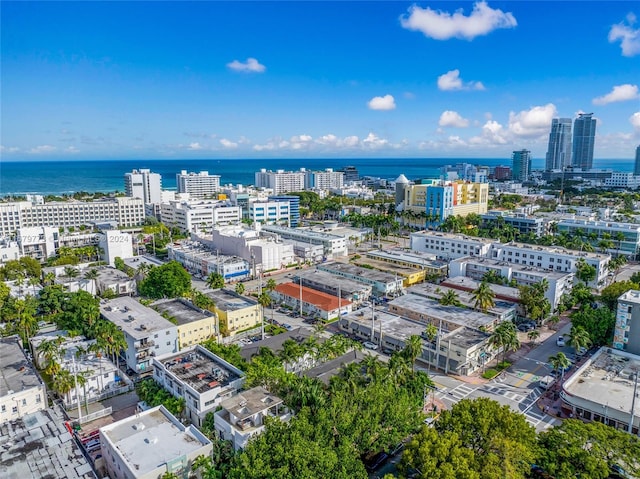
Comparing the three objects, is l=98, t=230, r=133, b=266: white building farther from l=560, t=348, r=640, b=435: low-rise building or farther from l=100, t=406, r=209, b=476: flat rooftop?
l=560, t=348, r=640, b=435: low-rise building

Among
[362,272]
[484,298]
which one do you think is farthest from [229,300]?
[484,298]

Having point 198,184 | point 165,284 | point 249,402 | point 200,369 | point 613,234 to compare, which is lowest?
point 200,369

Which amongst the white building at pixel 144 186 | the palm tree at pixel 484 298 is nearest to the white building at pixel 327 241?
the palm tree at pixel 484 298

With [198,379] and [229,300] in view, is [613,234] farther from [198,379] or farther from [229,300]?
[198,379]

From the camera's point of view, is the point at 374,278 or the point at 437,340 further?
the point at 374,278

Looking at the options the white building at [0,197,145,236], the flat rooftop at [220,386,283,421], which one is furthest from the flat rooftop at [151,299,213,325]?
the white building at [0,197,145,236]

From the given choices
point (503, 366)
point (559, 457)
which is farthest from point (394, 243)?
point (559, 457)
